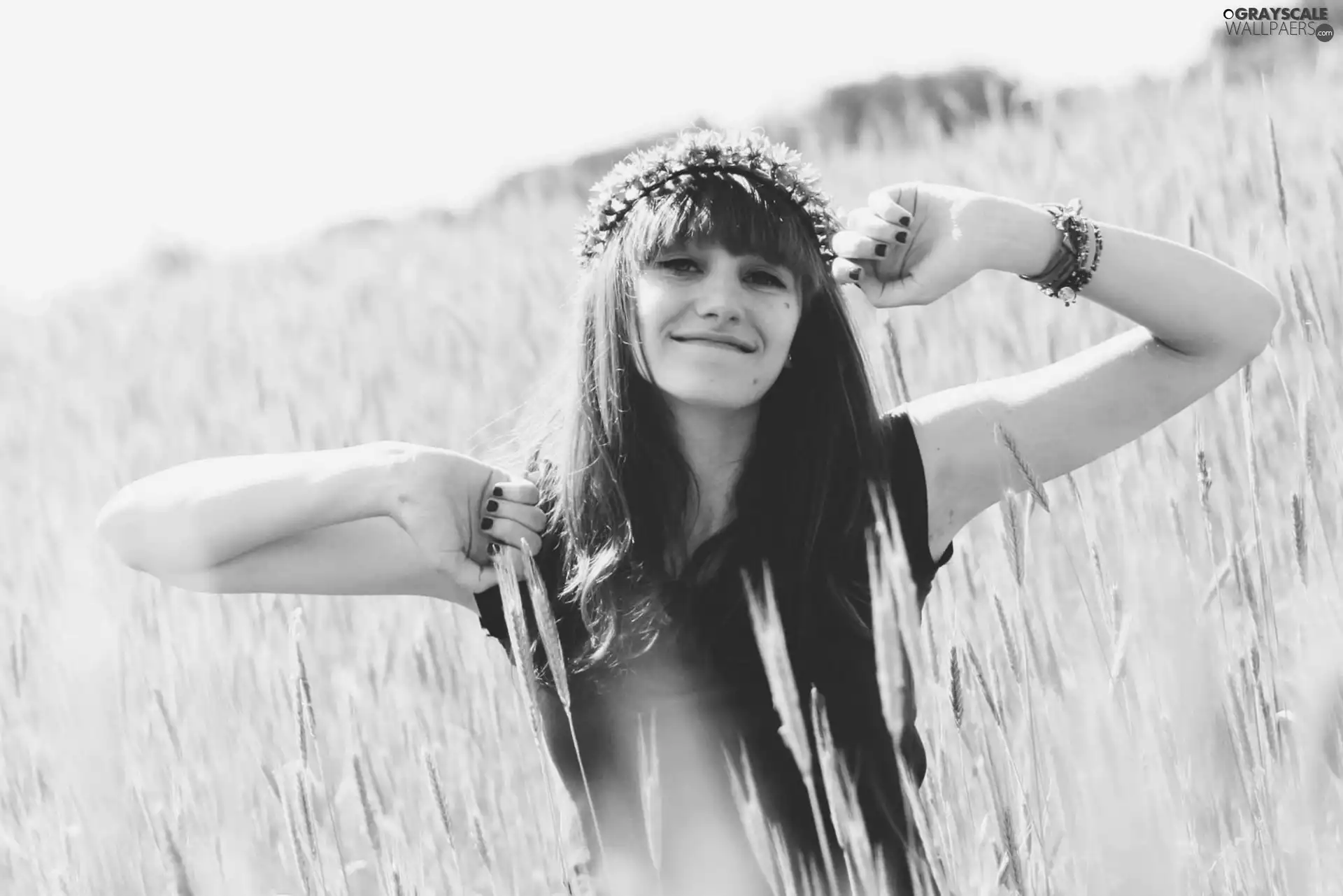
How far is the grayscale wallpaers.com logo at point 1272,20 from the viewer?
10.1 feet

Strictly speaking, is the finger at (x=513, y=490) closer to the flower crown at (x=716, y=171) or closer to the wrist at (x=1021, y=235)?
the flower crown at (x=716, y=171)

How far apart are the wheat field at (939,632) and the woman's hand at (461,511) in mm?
147

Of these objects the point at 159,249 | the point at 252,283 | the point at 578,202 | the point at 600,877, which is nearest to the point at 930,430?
the point at 600,877

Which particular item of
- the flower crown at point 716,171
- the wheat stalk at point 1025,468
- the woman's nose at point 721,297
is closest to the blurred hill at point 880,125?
the flower crown at point 716,171

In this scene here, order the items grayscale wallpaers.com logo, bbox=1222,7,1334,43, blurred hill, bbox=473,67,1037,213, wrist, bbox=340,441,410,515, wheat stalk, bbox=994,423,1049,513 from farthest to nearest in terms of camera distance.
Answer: blurred hill, bbox=473,67,1037,213 < grayscale wallpaers.com logo, bbox=1222,7,1334,43 < wrist, bbox=340,441,410,515 < wheat stalk, bbox=994,423,1049,513

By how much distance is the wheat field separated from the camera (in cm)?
93

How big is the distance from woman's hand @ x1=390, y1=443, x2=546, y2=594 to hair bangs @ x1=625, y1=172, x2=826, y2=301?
1.16 ft

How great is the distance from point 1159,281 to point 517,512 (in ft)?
2.72

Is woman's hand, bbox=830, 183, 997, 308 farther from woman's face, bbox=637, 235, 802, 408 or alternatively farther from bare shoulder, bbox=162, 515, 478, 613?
bare shoulder, bbox=162, 515, 478, 613

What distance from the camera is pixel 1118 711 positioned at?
34.7 inches

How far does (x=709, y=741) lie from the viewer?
1515mm

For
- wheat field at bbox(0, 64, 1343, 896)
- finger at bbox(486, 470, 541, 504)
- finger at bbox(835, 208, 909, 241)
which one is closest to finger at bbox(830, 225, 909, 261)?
finger at bbox(835, 208, 909, 241)

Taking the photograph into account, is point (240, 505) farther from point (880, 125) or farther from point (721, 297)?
point (880, 125)

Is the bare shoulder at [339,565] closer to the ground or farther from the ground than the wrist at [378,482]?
closer to the ground
